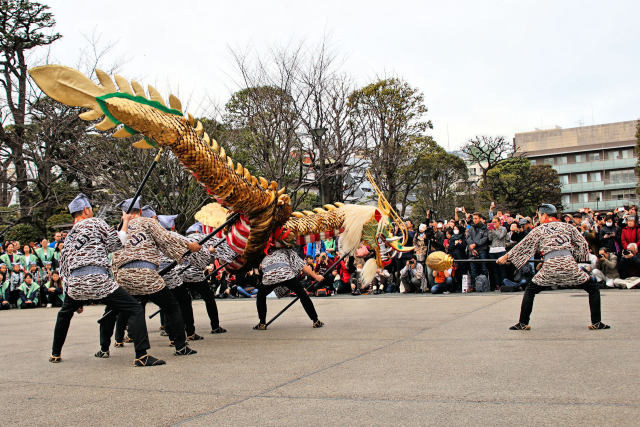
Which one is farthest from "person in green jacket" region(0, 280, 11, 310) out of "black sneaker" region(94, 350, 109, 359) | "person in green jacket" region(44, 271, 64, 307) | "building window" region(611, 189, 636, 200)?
"building window" region(611, 189, 636, 200)

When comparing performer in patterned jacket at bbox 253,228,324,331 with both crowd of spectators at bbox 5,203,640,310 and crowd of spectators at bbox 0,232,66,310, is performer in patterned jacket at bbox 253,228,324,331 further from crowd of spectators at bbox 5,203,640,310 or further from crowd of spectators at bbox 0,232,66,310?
crowd of spectators at bbox 0,232,66,310

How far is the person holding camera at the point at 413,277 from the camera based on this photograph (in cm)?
1380

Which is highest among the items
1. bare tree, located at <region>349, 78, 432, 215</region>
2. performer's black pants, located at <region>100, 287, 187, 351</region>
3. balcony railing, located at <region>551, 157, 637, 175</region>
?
balcony railing, located at <region>551, 157, 637, 175</region>

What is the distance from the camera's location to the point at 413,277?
1390 cm

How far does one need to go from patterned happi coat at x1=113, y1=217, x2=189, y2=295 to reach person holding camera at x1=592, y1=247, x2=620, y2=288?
926 cm

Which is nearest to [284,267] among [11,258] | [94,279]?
[94,279]

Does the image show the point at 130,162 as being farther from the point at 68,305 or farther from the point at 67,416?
the point at 67,416

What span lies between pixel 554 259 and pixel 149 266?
4647 millimetres

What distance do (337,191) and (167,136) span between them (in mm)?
14486

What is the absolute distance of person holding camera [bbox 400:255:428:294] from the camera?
13797 millimetres

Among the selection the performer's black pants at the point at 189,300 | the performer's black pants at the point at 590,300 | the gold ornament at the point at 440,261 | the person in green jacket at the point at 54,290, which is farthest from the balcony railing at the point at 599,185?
the performer's black pants at the point at 189,300

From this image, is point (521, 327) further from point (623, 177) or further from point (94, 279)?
point (623, 177)

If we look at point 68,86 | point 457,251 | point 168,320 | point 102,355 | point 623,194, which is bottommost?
point 102,355

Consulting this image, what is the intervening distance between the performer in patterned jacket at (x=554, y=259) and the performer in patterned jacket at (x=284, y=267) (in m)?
2.72
